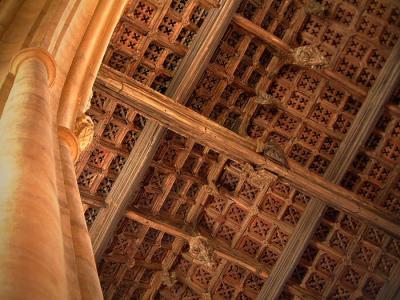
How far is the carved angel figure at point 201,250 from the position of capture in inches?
341

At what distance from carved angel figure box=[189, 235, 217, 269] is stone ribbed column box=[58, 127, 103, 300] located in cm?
435

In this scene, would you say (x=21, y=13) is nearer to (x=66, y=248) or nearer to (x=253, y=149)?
(x=66, y=248)

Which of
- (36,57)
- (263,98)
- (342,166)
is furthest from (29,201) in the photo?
(342,166)

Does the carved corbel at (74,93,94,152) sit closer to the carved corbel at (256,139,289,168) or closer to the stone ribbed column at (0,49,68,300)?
the stone ribbed column at (0,49,68,300)

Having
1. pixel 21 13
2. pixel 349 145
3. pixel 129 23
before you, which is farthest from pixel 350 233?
pixel 21 13

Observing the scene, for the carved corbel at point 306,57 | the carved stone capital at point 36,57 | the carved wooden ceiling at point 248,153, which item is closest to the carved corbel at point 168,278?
the carved wooden ceiling at point 248,153

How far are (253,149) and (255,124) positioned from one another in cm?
53

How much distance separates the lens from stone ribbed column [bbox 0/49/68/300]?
80.6 inches

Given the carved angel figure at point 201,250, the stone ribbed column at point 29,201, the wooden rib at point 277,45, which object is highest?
the wooden rib at point 277,45

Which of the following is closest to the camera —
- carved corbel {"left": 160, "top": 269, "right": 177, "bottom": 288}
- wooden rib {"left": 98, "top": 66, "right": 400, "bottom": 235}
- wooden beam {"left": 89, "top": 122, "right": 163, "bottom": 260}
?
wooden rib {"left": 98, "top": 66, "right": 400, "bottom": 235}

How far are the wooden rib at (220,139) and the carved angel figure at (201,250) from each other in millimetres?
1547

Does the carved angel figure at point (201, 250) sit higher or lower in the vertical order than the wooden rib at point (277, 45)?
lower

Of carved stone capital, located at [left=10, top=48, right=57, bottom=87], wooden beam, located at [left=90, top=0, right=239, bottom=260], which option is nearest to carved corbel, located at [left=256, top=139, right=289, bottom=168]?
wooden beam, located at [left=90, top=0, right=239, bottom=260]

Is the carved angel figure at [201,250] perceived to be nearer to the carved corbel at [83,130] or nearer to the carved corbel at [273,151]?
the carved corbel at [273,151]
